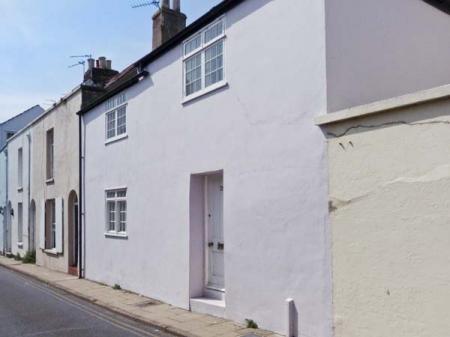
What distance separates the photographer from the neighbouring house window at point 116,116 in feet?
45.7

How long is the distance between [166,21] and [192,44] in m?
6.58

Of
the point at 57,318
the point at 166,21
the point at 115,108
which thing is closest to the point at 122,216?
the point at 115,108

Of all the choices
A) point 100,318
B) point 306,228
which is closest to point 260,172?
point 306,228

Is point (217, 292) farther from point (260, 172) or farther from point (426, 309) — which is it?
point (426, 309)

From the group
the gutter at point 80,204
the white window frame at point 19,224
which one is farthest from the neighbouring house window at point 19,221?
the gutter at point 80,204

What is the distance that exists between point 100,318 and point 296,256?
4675 mm

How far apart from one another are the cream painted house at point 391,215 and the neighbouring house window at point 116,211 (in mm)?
8107

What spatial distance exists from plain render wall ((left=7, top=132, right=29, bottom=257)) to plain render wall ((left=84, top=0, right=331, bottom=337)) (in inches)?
565

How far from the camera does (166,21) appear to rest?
16625 millimetres

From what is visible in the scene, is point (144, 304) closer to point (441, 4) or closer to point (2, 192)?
point (441, 4)

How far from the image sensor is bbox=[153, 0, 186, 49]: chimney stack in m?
16.5

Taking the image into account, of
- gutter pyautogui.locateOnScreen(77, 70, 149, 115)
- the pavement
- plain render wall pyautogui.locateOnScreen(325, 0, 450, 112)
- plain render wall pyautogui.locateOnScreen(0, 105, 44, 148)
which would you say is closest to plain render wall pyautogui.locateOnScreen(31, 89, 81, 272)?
gutter pyautogui.locateOnScreen(77, 70, 149, 115)

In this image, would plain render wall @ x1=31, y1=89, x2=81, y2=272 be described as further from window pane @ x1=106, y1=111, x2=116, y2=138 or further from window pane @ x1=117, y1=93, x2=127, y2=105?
window pane @ x1=117, y1=93, x2=127, y2=105

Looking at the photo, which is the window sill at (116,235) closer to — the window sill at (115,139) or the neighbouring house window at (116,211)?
the neighbouring house window at (116,211)
